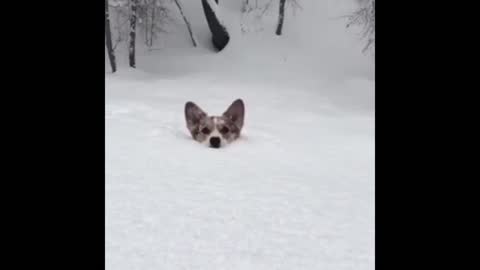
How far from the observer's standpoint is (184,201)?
2607 millimetres

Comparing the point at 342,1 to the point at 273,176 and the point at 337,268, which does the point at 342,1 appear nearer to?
the point at 273,176

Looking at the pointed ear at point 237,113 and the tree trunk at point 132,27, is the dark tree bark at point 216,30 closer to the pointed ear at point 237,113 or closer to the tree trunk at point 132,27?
the tree trunk at point 132,27

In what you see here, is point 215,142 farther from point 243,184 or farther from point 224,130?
point 243,184

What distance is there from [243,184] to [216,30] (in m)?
13.3

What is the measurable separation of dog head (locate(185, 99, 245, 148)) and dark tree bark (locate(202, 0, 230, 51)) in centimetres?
956

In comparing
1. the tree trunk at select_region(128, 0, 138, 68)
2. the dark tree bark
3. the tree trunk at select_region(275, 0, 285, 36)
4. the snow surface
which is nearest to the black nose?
the snow surface

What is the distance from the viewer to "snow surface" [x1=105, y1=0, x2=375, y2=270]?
1922mm

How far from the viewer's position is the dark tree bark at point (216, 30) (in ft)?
50.3

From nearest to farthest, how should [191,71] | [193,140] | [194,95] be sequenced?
1. [193,140]
2. [194,95]
3. [191,71]

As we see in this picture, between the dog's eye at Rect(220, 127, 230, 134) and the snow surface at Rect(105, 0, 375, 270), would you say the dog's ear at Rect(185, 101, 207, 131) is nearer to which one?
the snow surface at Rect(105, 0, 375, 270)

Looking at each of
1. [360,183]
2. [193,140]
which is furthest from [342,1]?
[360,183]

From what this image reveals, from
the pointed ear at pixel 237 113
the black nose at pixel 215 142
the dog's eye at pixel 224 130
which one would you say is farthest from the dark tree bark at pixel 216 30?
the black nose at pixel 215 142

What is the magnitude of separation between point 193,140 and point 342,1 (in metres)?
15.5

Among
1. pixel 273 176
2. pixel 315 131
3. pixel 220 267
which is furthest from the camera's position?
pixel 315 131
